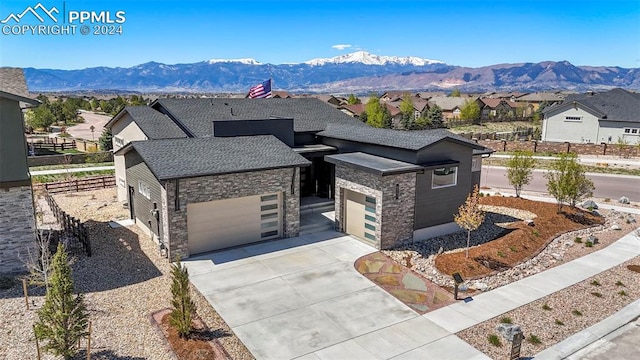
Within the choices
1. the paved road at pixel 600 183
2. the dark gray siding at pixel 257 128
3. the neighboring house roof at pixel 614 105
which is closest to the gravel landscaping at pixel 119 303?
the dark gray siding at pixel 257 128

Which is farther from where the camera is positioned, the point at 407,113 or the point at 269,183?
the point at 407,113

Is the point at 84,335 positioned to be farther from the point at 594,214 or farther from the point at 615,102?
the point at 615,102

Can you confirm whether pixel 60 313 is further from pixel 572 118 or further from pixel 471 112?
pixel 471 112

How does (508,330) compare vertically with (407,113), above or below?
below

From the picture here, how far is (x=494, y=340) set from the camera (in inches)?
429

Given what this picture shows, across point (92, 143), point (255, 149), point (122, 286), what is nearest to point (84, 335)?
point (122, 286)

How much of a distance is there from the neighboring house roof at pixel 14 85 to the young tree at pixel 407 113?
60274mm

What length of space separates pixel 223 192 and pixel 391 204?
643 cm

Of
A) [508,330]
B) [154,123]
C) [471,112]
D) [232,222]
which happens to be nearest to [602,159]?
[508,330]

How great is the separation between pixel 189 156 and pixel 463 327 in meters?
11.2

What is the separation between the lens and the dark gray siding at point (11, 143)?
44.2ft

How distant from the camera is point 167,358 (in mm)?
9992

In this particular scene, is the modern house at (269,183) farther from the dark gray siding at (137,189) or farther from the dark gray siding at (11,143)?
the dark gray siding at (11,143)

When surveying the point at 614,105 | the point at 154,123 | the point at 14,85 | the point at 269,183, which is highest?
the point at 14,85
